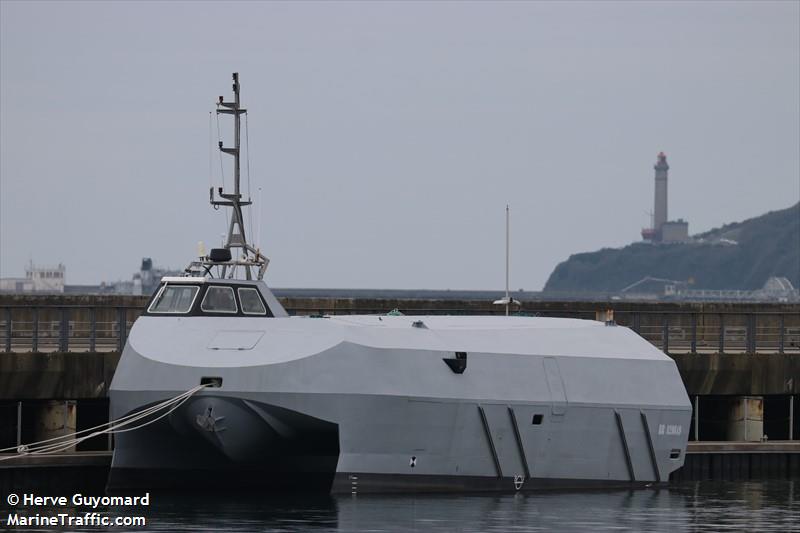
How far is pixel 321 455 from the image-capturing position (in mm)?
30406

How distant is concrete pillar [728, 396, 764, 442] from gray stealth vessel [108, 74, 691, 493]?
685 centimetres

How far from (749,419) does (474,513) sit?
507 inches

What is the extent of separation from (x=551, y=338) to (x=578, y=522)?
5.62m

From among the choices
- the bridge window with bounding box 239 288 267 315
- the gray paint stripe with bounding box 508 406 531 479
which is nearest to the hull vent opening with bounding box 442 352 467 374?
the gray paint stripe with bounding box 508 406 531 479

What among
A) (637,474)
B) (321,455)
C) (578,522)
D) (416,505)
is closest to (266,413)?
(321,455)

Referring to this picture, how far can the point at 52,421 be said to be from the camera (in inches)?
1346

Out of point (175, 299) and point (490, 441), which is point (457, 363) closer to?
point (490, 441)

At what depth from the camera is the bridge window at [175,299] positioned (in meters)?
31.9

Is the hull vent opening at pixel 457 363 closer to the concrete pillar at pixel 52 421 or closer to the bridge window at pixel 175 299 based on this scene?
the bridge window at pixel 175 299

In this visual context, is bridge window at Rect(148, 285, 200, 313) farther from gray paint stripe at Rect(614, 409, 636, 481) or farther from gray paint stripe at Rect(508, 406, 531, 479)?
gray paint stripe at Rect(614, 409, 636, 481)

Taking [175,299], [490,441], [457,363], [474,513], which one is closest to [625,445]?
[490,441]

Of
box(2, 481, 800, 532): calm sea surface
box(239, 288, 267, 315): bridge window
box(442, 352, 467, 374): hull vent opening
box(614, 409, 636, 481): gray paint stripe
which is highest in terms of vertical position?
box(239, 288, 267, 315): bridge window

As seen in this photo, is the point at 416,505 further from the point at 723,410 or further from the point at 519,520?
the point at 723,410

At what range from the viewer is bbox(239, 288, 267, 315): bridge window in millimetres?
31953
